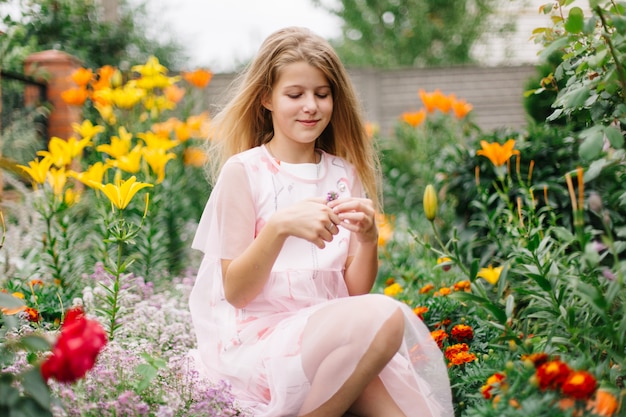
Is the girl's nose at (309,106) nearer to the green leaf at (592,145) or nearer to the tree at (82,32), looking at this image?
the green leaf at (592,145)

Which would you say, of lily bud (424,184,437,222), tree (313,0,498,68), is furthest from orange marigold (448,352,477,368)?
tree (313,0,498,68)

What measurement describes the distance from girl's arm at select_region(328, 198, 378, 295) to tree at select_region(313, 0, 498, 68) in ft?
38.4

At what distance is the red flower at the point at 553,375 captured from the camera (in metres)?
1.30

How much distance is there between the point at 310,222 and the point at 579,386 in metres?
0.75

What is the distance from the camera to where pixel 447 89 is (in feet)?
28.2

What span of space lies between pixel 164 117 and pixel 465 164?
277cm

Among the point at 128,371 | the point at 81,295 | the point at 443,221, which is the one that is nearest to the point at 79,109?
the point at 81,295

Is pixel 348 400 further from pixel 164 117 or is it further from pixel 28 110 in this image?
pixel 28 110

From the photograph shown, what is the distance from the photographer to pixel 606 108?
1850 millimetres

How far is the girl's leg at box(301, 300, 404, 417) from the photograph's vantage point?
173 centimetres

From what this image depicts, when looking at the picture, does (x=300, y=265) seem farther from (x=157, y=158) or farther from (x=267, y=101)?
(x=157, y=158)

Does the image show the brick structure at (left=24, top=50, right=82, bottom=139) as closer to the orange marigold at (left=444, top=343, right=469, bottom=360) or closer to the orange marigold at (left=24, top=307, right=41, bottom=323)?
the orange marigold at (left=24, top=307, right=41, bottom=323)

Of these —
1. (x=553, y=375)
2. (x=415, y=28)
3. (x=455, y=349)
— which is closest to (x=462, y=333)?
(x=455, y=349)

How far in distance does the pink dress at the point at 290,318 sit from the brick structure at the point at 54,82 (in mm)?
3971
